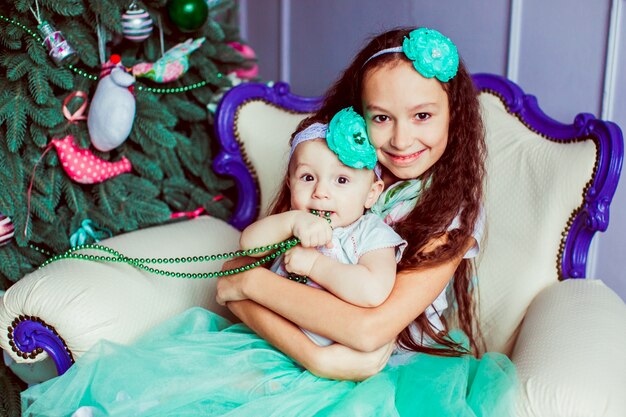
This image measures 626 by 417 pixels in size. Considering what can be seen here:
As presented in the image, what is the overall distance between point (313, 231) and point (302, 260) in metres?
0.07

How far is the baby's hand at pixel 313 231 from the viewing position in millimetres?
1404

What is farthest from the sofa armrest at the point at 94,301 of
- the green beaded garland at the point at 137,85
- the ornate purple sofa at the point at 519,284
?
the green beaded garland at the point at 137,85

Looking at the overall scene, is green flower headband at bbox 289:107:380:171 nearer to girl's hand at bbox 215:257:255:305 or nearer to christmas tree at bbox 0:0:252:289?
girl's hand at bbox 215:257:255:305

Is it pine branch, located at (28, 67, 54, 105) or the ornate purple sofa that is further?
pine branch, located at (28, 67, 54, 105)

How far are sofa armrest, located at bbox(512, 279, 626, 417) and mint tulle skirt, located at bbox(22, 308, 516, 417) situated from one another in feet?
0.17

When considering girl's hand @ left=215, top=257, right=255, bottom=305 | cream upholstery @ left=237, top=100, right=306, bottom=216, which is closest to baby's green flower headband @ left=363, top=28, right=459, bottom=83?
girl's hand @ left=215, top=257, right=255, bottom=305

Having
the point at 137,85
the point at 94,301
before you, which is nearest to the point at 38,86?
the point at 137,85

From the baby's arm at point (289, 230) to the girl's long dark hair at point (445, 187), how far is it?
0.72ft

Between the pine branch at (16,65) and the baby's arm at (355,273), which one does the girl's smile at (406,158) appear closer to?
the baby's arm at (355,273)

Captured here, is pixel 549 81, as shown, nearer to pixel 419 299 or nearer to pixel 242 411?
pixel 419 299

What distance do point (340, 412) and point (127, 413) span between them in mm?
435

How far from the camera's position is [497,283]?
183cm

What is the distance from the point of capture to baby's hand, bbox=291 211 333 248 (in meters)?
1.40

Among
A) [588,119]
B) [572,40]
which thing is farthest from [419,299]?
[572,40]
